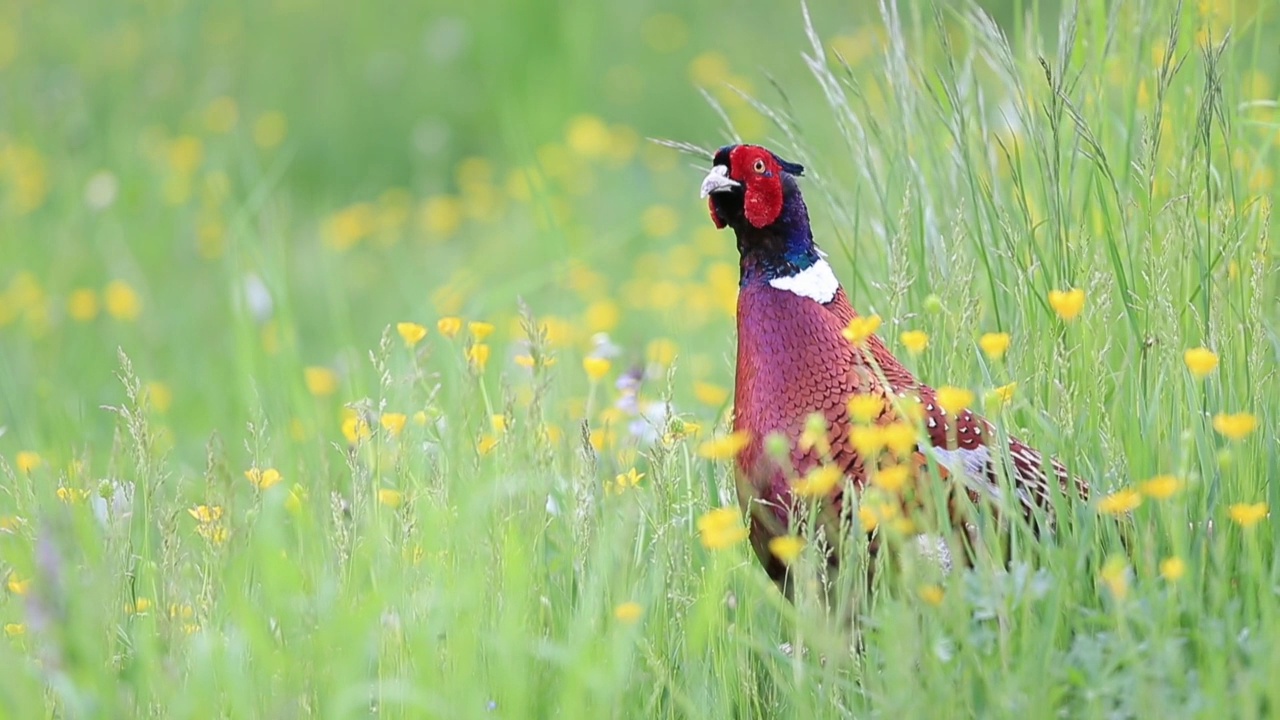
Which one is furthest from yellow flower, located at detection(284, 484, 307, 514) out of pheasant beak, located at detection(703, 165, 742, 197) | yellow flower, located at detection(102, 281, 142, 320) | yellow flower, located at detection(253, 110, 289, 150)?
yellow flower, located at detection(253, 110, 289, 150)

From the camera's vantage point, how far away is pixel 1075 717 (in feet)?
5.98

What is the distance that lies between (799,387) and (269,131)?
5183 millimetres

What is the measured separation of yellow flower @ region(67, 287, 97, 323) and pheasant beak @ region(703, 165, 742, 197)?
3.10m

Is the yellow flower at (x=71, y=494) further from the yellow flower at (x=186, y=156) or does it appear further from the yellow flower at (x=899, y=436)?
the yellow flower at (x=186, y=156)

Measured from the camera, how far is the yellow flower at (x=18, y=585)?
226cm

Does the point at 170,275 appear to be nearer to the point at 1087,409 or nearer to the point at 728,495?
the point at 728,495

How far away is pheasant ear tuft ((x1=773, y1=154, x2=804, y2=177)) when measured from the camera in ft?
8.45

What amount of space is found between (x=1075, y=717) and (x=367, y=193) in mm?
5813

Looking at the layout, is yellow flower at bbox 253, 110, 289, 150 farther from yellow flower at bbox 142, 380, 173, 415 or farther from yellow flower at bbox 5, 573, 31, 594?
yellow flower at bbox 5, 573, 31, 594

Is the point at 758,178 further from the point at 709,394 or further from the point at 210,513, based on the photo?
the point at 709,394

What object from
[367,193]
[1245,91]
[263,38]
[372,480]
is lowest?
[372,480]

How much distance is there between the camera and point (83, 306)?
200 inches

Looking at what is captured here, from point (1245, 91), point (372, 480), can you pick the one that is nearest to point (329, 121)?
point (1245, 91)

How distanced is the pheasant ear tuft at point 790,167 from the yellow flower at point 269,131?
15.9 feet
